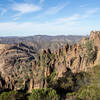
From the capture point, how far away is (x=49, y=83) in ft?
201

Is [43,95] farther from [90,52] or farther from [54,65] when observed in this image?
[54,65]

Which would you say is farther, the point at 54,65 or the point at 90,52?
the point at 54,65

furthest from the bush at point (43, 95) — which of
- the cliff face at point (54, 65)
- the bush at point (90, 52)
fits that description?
the bush at point (90, 52)

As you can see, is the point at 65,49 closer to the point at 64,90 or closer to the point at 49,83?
the point at 49,83

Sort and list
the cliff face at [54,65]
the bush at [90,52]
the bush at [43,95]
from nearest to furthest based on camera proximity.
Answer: the bush at [43,95], the bush at [90,52], the cliff face at [54,65]

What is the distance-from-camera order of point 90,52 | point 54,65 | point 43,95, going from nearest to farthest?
point 43,95 < point 90,52 < point 54,65

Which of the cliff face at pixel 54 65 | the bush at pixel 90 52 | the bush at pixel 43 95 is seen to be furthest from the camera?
the cliff face at pixel 54 65

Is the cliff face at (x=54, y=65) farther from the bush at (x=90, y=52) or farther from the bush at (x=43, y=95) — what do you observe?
the bush at (x=43, y=95)

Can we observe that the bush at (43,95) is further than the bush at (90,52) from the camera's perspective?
No

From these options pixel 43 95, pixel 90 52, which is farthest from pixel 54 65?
pixel 43 95

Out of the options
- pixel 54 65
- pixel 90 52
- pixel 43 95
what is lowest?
pixel 54 65

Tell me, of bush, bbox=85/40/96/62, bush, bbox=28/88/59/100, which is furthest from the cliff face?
bush, bbox=28/88/59/100

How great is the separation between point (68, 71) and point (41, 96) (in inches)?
1336

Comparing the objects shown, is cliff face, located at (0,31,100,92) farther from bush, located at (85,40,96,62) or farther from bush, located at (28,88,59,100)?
bush, located at (28,88,59,100)
